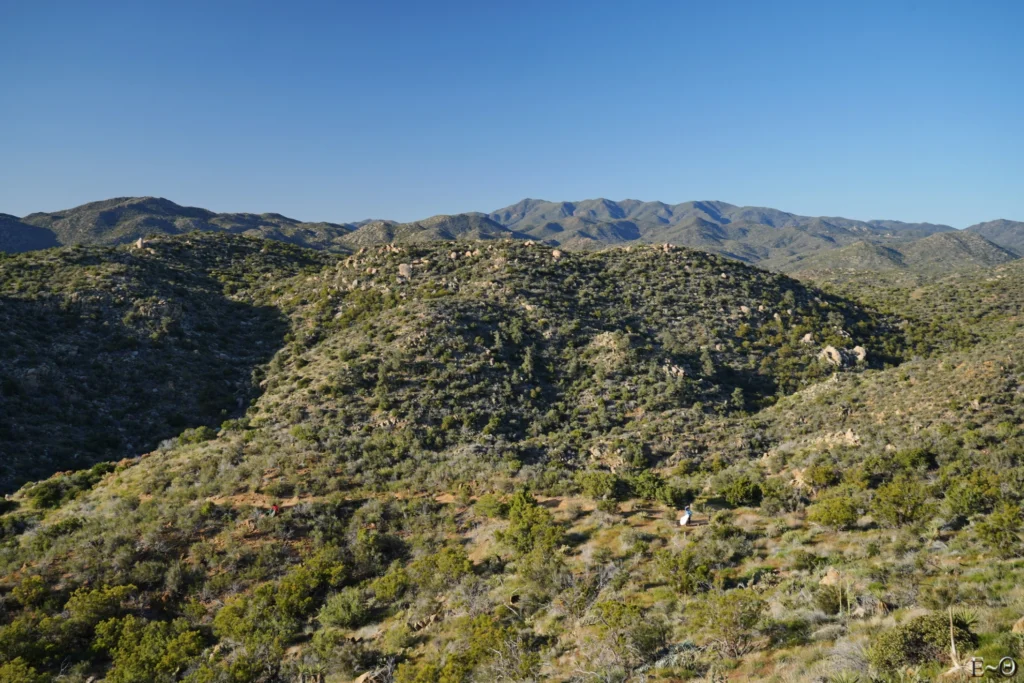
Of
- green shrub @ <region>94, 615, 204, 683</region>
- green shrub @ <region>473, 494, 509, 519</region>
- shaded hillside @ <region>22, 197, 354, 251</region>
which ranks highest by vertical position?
shaded hillside @ <region>22, 197, 354, 251</region>

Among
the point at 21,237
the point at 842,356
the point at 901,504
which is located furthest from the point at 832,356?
the point at 21,237

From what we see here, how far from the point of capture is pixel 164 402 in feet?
108

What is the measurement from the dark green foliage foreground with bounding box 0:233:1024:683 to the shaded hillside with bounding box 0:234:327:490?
271mm

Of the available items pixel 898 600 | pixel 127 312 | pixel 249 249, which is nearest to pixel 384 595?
pixel 898 600

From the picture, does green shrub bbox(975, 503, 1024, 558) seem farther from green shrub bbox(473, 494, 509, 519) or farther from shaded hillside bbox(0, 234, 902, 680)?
green shrub bbox(473, 494, 509, 519)

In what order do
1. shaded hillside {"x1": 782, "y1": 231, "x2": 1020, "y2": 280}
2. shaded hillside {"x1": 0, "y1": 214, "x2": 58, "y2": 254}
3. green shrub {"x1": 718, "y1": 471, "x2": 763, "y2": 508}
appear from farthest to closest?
1. shaded hillside {"x1": 782, "y1": 231, "x2": 1020, "y2": 280}
2. shaded hillside {"x1": 0, "y1": 214, "x2": 58, "y2": 254}
3. green shrub {"x1": 718, "y1": 471, "x2": 763, "y2": 508}

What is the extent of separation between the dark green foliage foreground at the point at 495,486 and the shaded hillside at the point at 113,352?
0.89 ft

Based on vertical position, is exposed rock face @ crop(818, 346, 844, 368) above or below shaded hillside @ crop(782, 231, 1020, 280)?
below

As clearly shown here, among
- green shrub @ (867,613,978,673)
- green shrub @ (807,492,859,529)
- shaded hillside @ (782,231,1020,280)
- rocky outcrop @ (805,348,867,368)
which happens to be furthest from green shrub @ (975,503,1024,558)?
shaded hillside @ (782,231,1020,280)

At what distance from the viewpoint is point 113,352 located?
36219 millimetres

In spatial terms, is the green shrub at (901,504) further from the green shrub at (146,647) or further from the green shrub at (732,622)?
the green shrub at (146,647)

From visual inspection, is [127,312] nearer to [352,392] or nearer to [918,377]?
[352,392]

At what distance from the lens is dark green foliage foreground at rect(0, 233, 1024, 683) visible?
982 cm

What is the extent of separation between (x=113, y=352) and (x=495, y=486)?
3651cm
